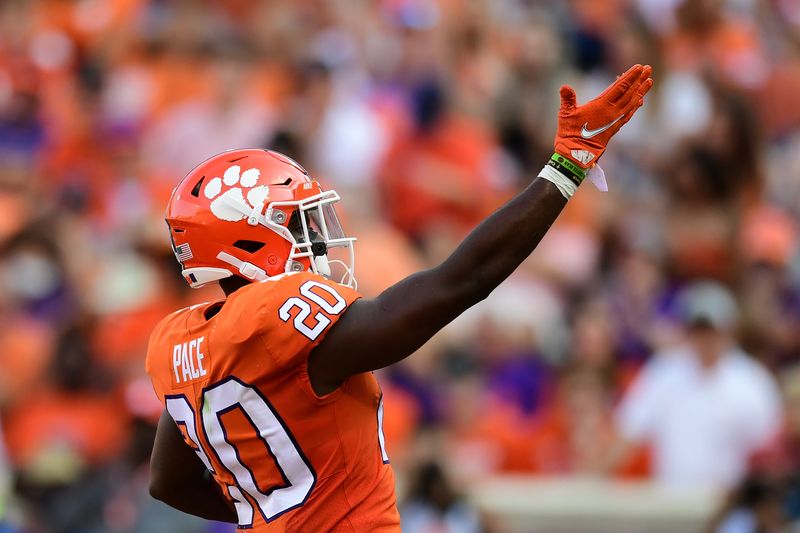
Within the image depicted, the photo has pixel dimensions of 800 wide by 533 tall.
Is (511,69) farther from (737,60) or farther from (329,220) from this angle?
(329,220)

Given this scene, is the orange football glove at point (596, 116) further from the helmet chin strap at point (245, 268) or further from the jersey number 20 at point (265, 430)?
the helmet chin strap at point (245, 268)

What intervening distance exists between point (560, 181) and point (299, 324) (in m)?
0.76

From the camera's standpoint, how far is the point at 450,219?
9594 mm

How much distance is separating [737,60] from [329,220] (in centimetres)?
755

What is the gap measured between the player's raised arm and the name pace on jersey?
332 mm

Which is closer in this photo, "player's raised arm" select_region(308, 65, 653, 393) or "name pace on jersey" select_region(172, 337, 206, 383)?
"player's raised arm" select_region(308, 65, 653, 393)

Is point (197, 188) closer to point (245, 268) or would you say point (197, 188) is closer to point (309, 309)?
point (245, 268)

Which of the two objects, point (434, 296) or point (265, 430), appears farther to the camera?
point (265, 430)

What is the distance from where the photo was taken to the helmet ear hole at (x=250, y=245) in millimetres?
3805

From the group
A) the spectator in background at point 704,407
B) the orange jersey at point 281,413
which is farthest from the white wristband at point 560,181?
the spectator in background at point 704,407

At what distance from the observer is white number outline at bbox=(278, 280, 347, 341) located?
11.5 ft

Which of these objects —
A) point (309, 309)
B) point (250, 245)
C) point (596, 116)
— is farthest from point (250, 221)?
point (596, 116)

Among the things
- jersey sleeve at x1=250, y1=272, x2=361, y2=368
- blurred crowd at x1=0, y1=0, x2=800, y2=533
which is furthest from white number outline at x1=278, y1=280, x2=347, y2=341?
blurred crowd at x1=0, y1=0, x2=800, y2=533

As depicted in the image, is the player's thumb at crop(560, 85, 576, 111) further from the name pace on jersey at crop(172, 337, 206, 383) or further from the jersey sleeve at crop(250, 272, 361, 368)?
the name pace on jersey at crop(172, 337, 206, 383)
